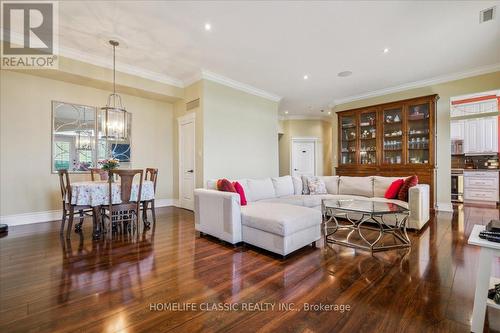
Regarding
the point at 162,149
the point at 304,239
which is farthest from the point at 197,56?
the point at 304,239

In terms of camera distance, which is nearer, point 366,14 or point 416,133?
point 366,14

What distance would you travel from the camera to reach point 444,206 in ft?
16.7

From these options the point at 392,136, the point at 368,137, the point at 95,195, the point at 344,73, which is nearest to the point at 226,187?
the point at 95,195

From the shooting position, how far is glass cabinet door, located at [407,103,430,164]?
5142mm

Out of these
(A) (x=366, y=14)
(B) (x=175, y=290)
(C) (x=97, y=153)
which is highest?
(A) (x=366, y=14)

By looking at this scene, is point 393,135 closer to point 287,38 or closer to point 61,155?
point 287,38

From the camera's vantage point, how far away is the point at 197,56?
4.09 metres

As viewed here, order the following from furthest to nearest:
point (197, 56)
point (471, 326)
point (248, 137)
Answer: point (248, 137) → point (197, 56) → point (471, 326)

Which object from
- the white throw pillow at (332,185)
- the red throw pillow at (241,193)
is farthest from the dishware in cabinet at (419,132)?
the red throw pillow at (241,193)

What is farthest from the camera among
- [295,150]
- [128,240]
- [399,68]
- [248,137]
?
[295,150]

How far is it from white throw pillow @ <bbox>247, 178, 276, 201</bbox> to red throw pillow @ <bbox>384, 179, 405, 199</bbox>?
1.99 metres

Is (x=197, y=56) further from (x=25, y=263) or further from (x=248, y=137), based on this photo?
(x=25, y=263)

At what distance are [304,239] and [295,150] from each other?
6467 millimetres

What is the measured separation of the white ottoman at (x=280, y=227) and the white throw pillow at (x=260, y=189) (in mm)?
911
